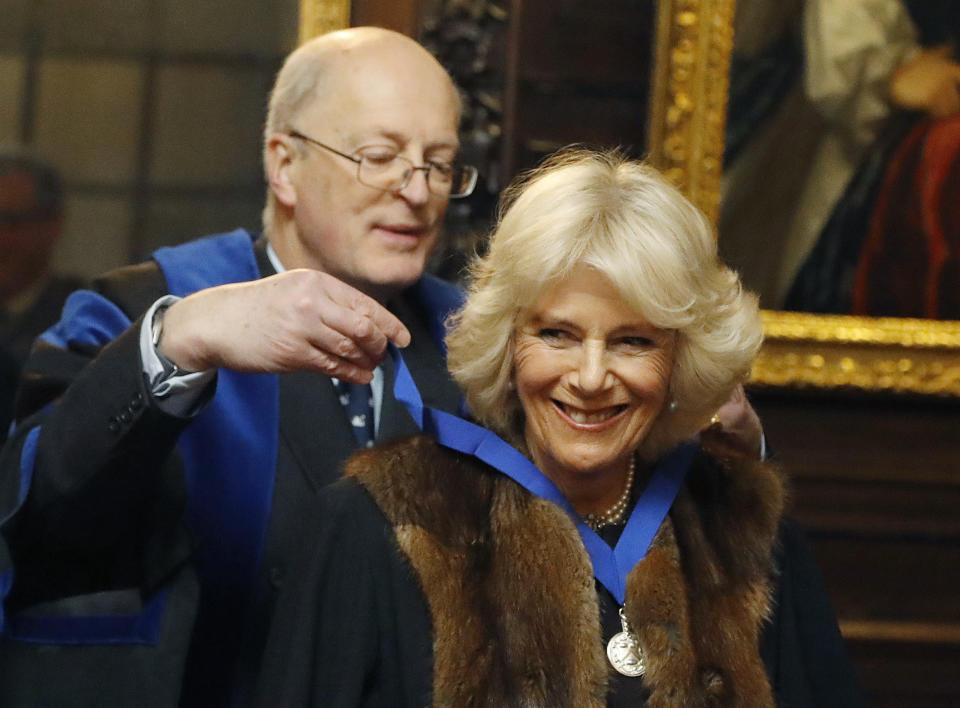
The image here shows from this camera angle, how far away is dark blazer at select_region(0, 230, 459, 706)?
2117mm

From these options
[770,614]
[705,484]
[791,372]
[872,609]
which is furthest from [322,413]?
[872,609]

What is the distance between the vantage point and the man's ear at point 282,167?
2.78 metres

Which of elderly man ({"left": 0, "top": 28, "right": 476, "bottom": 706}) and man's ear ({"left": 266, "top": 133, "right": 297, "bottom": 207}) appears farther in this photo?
man's ear ({"left": 266, "top": 133, "right": 297, "bottom": 207})

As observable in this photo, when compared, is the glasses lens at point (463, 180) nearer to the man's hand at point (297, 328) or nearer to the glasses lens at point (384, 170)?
the glasses lens at point (384, 170)

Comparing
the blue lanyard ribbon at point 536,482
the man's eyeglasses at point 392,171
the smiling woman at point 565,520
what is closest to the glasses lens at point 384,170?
the man's eyeglasses at point 392,171

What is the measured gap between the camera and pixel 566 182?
6.77 feet

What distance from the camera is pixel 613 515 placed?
7.19 feet

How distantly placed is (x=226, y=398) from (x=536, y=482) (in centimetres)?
81

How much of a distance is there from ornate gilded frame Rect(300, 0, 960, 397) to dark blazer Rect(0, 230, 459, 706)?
1898 millimetres

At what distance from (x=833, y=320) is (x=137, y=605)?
2.56 meters

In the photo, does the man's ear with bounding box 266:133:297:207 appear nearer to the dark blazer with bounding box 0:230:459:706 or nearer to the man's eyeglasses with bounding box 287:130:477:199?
the man's eyeglasses with bounding box 287:130:477:199

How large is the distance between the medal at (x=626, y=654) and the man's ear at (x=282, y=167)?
125 cm

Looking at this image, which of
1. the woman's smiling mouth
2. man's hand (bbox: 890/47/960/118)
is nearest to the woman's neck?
the woman's smiling mouth

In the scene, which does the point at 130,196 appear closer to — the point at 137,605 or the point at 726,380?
the point at 137,605
